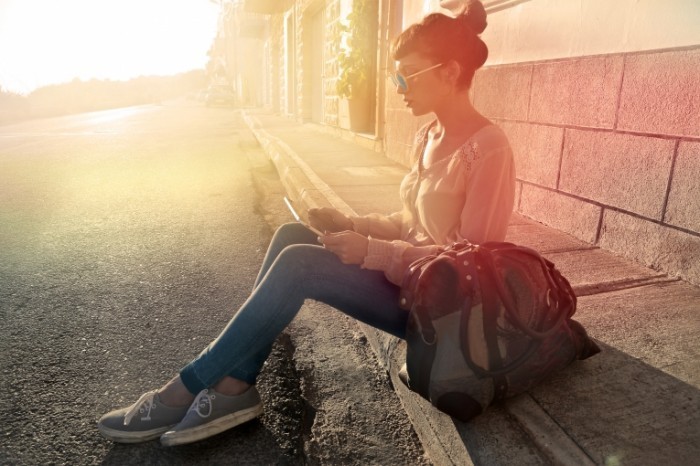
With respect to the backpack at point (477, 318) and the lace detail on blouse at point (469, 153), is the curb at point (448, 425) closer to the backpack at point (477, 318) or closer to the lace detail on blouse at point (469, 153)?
the backpack at point (477, 318)

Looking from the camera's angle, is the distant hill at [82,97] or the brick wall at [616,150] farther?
Answer: the distant hill at [82,97]

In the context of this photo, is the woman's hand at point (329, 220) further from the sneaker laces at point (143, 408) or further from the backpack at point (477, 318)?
the sneaker laces at point (143, 408)

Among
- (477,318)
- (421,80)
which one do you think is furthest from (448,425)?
(421,80)

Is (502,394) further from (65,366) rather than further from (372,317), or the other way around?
(65,366)

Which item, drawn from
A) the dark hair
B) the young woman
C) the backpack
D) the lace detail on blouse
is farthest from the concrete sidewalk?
the dark hair

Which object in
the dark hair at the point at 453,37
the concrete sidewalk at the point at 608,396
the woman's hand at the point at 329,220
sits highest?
the dark hair at the point at 453,37

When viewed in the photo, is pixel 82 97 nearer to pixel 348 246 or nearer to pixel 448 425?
pixel 348 246

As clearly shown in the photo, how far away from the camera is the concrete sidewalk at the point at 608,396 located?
1490 mm

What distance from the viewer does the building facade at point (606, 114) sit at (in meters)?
2.64

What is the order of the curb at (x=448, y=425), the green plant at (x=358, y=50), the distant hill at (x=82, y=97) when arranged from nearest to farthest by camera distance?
the curb at (x=448, y=425), the green plant at (x=358, y=50), the distant hill at (x=82, y=97)

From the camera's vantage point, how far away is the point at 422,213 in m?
2.07

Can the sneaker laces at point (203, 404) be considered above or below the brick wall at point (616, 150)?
below

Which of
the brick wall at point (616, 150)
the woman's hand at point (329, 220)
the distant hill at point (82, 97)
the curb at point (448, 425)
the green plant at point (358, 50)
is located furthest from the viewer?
the distant hill at point (82, 97)

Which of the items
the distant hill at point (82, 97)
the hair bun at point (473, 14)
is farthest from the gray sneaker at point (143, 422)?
the distant hill at point (82, 97)
